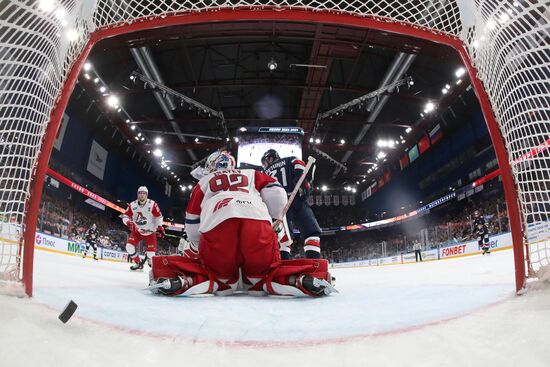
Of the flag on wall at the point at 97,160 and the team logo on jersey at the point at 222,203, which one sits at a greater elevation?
the flag on wall at the point at 97,160

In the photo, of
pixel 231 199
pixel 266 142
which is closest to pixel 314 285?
pixel 231 199

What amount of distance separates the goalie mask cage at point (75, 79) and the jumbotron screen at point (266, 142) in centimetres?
807

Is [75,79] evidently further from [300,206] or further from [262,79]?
[262,79]

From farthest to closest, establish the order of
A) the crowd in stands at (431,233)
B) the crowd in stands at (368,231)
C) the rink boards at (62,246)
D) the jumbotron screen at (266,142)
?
the crowd in stands at (431,233), the crowd in stands at (368,231), the jumbotron screen at (266,142), the rink boards at (62,246)

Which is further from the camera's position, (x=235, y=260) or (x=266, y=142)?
(x=266, y=142)

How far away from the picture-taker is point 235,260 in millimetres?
2215

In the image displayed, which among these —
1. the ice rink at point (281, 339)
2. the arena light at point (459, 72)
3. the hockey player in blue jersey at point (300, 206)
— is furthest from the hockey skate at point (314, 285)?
the arena light at point (459, 72)

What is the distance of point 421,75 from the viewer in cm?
1247

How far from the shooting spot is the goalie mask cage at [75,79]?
1244 mm

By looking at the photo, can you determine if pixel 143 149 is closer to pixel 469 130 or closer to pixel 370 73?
pixel 370 73

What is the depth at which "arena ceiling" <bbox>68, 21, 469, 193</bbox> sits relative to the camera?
9156 millimetres

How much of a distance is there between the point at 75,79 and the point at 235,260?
133 cm

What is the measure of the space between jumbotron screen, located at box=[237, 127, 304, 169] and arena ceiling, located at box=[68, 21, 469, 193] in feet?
7.29

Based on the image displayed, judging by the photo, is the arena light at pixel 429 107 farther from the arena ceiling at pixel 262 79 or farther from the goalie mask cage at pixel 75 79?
the goalie mask cage at pixel 75 79
